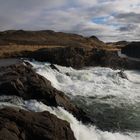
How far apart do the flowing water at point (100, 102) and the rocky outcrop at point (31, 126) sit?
7.43ft

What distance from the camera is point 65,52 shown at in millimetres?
49031

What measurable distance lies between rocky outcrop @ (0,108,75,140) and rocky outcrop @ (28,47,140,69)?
3044 centimetres

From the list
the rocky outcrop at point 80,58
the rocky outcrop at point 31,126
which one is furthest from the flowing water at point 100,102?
the rocky outcrop at point 80,58

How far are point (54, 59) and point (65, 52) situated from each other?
2.00m

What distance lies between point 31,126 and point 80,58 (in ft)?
112

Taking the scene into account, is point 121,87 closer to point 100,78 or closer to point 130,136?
point 100,78

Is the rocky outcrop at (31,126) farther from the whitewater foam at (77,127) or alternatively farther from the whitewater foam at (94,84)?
the whitewater foam at (94,84)

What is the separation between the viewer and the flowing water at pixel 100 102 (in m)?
19.7

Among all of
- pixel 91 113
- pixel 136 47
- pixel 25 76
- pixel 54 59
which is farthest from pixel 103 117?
pixel 136 47

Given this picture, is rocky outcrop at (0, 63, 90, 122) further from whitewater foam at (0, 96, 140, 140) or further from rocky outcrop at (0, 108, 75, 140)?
rocky outcrop at (0, 108, 75, 140)

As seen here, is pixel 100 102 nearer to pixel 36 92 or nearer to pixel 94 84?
pixel 36 92

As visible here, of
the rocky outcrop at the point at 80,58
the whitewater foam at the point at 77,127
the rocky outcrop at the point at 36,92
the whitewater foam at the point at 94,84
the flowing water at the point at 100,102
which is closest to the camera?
the whitewater foam at the point at 77,127

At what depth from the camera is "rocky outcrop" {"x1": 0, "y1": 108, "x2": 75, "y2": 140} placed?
14578 millimetres

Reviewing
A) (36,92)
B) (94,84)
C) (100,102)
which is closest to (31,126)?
(36,92)
